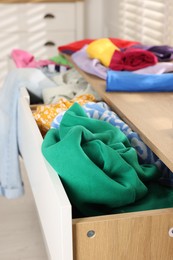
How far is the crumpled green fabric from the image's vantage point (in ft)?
3.19

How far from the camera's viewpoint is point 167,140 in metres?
1.05

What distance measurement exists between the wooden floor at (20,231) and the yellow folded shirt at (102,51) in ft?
2.24

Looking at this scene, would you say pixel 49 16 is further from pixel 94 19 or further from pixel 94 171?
pixel 94 171

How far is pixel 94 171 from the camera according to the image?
97 centimetres

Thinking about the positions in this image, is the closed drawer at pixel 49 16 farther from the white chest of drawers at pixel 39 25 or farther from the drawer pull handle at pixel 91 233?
the drawer pull handle at pixel 91 233

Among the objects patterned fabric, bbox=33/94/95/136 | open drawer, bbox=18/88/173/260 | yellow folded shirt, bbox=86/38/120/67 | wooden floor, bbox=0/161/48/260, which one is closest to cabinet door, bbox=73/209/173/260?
open drawer, bbox=18/88/173/260

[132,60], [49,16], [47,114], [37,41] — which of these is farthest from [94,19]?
[47,114]

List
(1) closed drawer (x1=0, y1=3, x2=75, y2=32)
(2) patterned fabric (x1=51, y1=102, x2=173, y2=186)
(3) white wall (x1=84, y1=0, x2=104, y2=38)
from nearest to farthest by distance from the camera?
(2) patterned fabric (x1=51, y1=102, x2=173, y2=186), (1) closed drawer (x1=0, y1=3, x2=75, y2=32), (3) white wall (x1=84, y1=0, x2=104, y2=38)

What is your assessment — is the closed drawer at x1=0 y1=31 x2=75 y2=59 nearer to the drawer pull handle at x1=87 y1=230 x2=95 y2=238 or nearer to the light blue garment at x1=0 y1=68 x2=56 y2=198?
the light blue garment at x1=0 y1=68 x2=56 y2=198

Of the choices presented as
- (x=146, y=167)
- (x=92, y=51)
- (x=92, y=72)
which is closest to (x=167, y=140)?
(x=146, y=167)

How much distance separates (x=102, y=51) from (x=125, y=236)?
100 centimetres

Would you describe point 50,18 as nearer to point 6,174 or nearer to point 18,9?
point 18,9

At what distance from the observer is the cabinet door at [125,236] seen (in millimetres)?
904

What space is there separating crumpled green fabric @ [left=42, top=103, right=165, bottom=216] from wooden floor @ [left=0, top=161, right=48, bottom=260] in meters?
0.72
